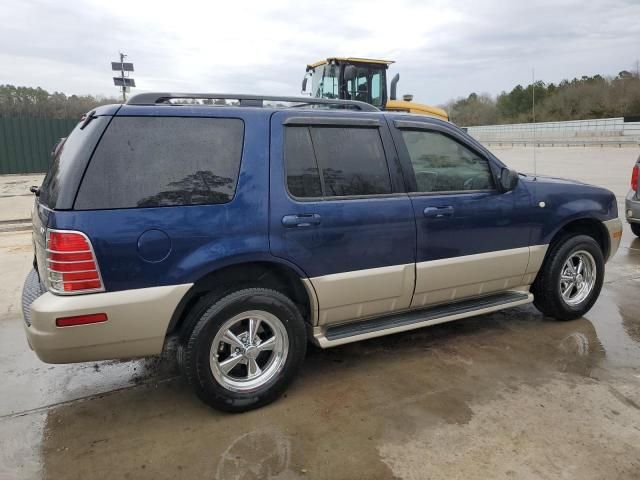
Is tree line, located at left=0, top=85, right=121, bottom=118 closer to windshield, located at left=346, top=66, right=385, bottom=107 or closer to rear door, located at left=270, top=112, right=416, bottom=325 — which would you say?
windshield, located at left=346, top=66, right=385, bottom=107

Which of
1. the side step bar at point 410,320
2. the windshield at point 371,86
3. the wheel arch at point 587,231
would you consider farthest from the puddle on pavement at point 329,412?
the windshield at point 371,86

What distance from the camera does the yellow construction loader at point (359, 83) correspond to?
12164 mm

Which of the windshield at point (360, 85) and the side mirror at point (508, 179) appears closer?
the side mirror at point (508, 179)

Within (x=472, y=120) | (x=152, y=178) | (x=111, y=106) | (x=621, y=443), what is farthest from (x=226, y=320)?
(x=472, y=120)

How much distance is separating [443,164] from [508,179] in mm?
557

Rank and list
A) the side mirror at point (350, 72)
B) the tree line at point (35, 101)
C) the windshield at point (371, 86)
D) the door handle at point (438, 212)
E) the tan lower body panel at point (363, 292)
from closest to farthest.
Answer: the tan lower body panel at point (363, 292) → the door handle at point (438, 212) → the side mirror at point (350, 72) → the windshield at point (371, 86) → the tree line at point (35, 101)

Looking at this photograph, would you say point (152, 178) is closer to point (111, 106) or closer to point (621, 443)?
point (111, 106)

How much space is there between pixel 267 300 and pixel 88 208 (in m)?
1.16

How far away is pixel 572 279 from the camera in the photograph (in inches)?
182

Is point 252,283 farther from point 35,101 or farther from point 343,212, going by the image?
point 35,101

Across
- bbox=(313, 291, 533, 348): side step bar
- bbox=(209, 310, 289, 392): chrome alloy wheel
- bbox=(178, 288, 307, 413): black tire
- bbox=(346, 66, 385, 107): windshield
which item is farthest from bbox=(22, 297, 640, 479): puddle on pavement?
bbox=(346, 66, 385, 107): windshield

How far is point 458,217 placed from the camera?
12.5ft

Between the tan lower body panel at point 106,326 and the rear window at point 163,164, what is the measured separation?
510 millimetres

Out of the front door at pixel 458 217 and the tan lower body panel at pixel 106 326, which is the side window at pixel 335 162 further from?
the tan lower body panel at pixel 106 326
